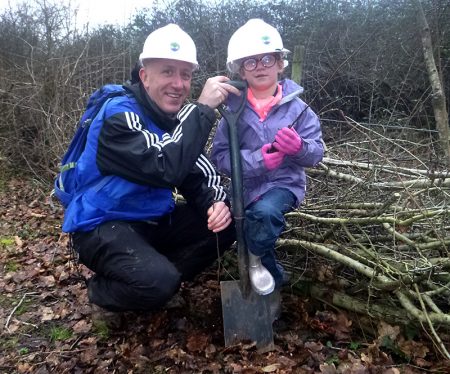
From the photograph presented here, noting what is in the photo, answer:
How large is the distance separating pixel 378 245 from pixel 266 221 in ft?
2.93

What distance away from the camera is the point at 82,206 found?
2.76 meters

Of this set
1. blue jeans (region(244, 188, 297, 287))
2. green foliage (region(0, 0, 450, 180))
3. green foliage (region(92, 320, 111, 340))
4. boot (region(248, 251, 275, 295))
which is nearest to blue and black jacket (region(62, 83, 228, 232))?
blue jeans (region(244, 188, 297, 287))

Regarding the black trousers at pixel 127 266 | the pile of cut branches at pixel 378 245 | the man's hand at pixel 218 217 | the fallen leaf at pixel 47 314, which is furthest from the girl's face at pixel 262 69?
the fallen leaf at pixel 47 314

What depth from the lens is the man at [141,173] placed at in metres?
2.65

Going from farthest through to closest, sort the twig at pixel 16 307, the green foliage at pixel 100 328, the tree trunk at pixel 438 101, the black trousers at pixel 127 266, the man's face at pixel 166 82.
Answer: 1. the tree trunk at pixel 438 101
2. the twig at pixel 16 307
3. the green foliage at pixel 100 328
4. the man's face at pixel 166 82
5. the black trousers at pixel 127 266

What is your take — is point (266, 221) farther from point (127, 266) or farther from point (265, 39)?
point (265, 39)

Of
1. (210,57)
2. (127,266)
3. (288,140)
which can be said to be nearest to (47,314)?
(127,266)

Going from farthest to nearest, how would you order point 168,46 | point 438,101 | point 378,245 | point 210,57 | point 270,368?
point 210,57, point 438,101, point 378,245, point 168,46, point 270,368

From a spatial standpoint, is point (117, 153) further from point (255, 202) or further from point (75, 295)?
point (75, 295)

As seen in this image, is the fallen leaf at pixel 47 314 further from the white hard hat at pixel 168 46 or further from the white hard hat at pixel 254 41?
the white hard hat at pixel 254 41

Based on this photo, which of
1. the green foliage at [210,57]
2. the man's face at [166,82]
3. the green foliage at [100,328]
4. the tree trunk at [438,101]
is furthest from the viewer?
the green foliage at [210,57]

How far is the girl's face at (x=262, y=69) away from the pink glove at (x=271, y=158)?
0.44 metres

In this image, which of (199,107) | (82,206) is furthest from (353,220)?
(82,206)

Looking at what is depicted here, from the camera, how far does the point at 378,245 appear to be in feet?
9.84
